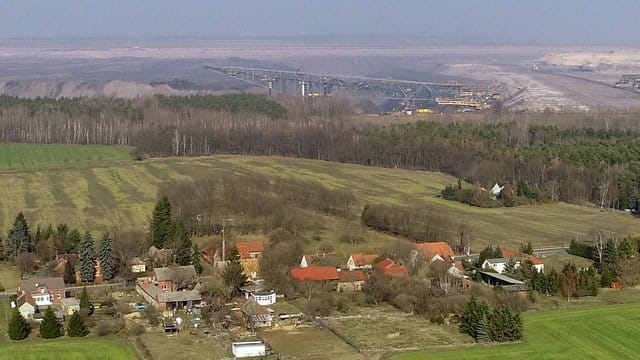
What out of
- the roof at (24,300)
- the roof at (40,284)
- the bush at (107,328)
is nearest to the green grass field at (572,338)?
the bush at (107,328)

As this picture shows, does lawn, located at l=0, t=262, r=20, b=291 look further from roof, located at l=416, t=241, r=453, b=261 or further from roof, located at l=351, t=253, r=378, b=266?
roof, located at l=416, t=241, r=453, b=261

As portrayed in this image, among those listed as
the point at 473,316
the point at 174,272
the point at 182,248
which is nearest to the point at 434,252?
the point at 473,316

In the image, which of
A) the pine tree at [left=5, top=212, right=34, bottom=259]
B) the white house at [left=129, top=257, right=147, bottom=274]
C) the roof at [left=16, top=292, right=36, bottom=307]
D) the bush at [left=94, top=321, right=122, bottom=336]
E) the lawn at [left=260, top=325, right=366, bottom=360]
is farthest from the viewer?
the pine tree at [left=5, top=212, right=34, bottom=259]

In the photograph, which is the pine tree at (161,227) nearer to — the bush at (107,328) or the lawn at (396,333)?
the bush at (107,328)

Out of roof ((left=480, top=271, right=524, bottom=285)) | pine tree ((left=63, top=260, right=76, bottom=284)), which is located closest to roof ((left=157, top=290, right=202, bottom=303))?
pine tree ((left=63, top=260, right=76, bottom=284))

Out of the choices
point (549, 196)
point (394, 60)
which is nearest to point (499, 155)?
point (549, 196)

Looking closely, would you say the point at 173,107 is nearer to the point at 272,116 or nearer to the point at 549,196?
the point at 272,116

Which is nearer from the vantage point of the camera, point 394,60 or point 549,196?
point 549,196
